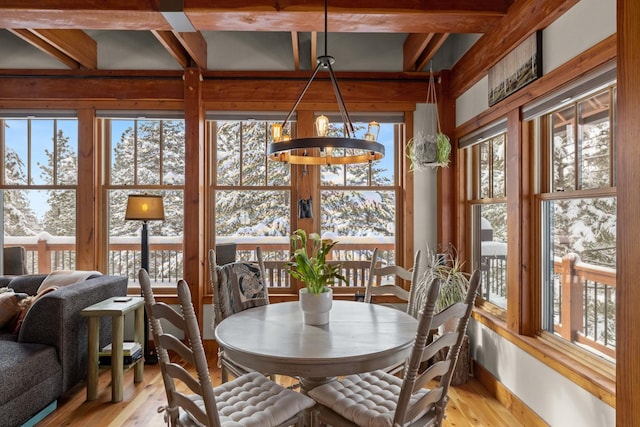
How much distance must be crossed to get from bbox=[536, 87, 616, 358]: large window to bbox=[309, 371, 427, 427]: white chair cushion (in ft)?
3.59

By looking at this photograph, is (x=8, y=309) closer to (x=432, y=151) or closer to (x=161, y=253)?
(x=161, y=253)

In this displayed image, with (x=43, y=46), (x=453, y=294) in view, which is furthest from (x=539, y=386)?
(x=43, y=46)

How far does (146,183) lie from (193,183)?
0.64 meters

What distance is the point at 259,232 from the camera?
415 centimetres

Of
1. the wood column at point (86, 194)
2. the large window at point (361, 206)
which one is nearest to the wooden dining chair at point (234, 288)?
the large window at point (361, 206)

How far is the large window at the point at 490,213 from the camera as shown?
3.14 meters

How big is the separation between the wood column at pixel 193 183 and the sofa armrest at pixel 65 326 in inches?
37.0

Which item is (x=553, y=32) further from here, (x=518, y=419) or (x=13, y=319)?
(x=13, y=319)

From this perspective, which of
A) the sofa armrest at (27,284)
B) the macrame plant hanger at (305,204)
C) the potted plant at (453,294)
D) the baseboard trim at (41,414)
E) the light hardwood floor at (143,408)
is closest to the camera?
the baseboard trim at (41,414)

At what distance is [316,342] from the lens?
1.85 m

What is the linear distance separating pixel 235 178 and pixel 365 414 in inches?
116

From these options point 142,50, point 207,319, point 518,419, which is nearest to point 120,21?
point 142,50

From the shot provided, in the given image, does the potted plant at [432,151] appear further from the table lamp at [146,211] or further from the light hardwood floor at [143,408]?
the table lamp at [146,211]

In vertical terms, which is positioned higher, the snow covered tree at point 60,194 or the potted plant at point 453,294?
the snow covered tree at point 60,194
